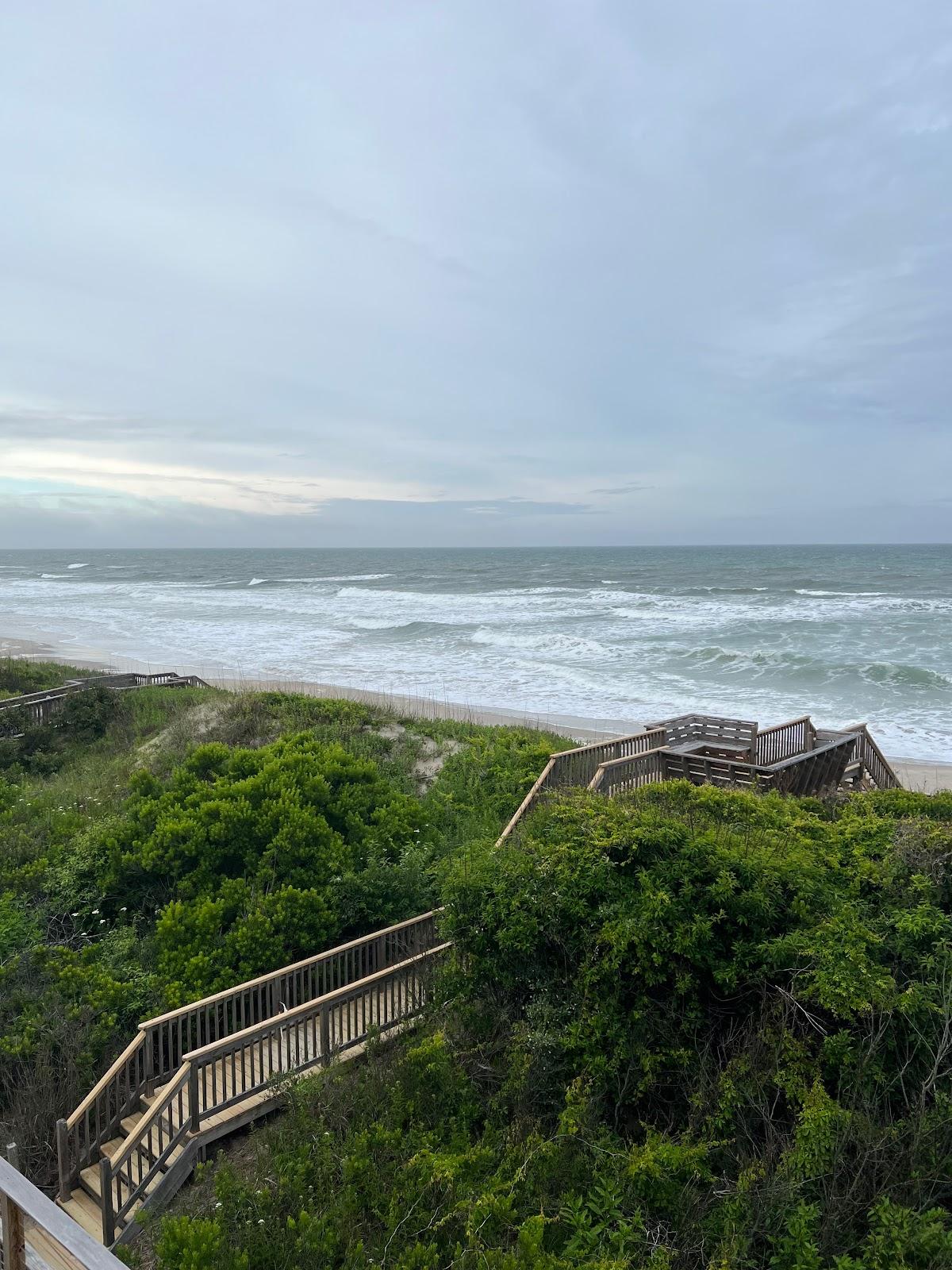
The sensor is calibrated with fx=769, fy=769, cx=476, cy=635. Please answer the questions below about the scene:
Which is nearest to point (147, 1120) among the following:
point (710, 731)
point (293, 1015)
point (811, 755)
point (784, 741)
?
point (293, 1015)

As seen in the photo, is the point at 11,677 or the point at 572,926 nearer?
the point at 572,926

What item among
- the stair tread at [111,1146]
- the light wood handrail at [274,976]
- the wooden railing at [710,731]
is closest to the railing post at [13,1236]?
the light wood handrail at [274,976]

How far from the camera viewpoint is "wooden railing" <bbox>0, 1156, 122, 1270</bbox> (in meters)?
2.14

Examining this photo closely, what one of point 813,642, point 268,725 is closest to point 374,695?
point 268,725

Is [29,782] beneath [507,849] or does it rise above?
beneath

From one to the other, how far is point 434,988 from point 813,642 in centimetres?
3900

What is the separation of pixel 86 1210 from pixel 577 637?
3969cm

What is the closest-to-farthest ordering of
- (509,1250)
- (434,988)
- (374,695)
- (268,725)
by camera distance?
(509,1250) → (434,988) → (268,725) → (374,695)

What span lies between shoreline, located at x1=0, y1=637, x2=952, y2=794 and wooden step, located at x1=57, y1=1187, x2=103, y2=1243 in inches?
535

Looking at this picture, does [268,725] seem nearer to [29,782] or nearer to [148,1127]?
[29,782]

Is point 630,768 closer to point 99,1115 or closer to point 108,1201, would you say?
point 99,1115

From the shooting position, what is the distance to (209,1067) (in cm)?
766

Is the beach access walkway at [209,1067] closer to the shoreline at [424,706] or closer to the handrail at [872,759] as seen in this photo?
the handrail at [872,759]

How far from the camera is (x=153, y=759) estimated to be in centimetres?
1591
